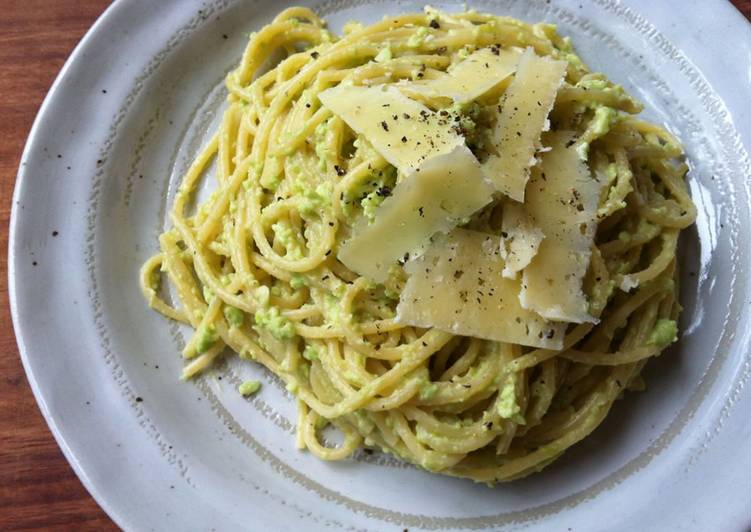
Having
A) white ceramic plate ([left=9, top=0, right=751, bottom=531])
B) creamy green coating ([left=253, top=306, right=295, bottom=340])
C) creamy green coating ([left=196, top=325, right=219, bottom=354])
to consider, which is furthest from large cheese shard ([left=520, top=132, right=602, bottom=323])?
creamy green coating ([left=196, top=325, right=219, bottom=354])

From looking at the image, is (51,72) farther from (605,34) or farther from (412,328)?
(605,34)

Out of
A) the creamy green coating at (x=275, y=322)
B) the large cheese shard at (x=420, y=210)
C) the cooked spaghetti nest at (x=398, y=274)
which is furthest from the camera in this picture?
the creamy green coating at (x=275, y=322)

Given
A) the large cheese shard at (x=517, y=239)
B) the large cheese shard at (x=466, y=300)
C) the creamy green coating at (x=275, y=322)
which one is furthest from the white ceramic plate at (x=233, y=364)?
the large cheese shard at (x=517, y=239)

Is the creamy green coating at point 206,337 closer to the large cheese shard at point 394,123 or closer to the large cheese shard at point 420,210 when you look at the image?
the large cheese shard at point 420,210

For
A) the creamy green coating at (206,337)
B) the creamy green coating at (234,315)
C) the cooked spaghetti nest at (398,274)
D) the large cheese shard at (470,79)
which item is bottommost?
the creamy green coating at (206,337)

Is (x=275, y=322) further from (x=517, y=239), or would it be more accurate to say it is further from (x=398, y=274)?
(x=517, y=239)

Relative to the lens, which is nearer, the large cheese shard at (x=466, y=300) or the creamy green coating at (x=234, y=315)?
the large cheese shard at (x=466, y=300)

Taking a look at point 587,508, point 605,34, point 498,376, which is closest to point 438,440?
point 498,376
